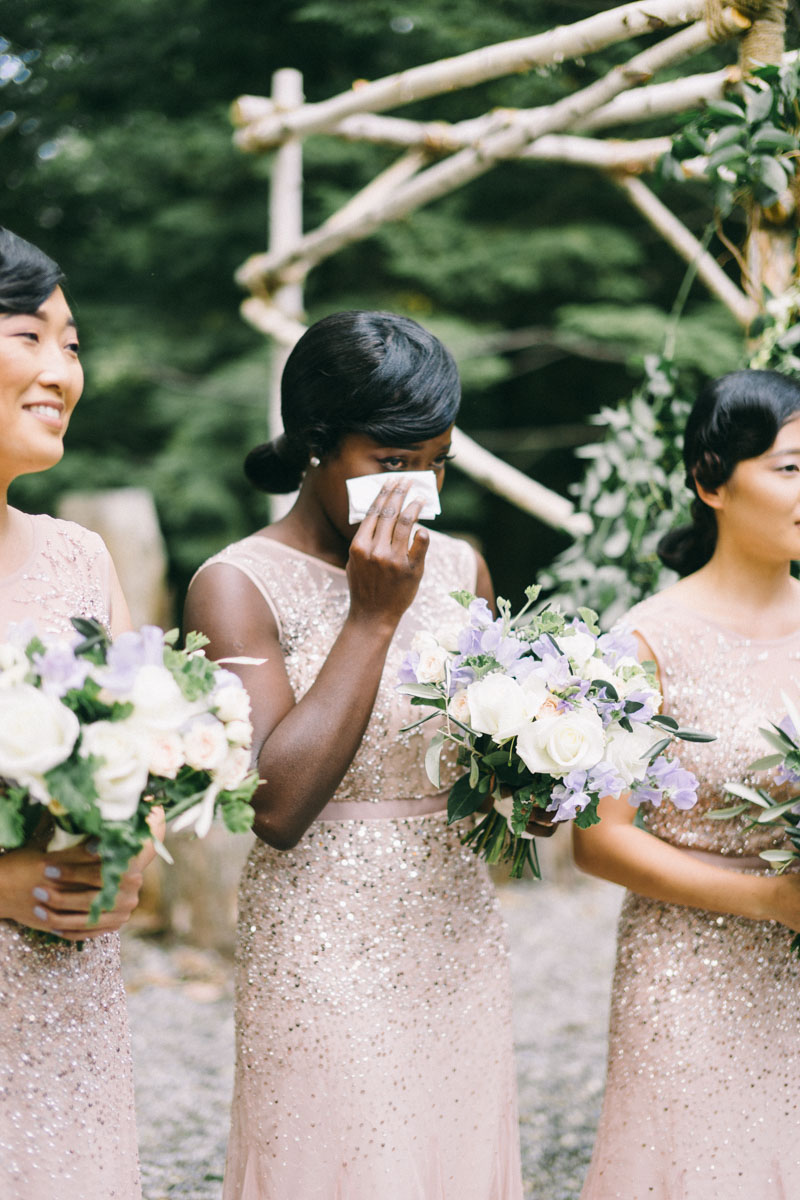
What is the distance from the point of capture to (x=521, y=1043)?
16.3ft

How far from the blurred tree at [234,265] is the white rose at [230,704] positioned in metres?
6.03

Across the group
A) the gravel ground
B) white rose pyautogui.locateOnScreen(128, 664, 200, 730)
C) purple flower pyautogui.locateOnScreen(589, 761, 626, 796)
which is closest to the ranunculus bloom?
purple flower pyautogui.locateOnScreen(589, 761, 626, 796)

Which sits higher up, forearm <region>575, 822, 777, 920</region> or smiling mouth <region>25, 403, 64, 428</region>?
smiling mouth <region>25, 403, 64, 428</region>

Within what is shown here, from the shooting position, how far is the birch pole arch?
9.41 feet

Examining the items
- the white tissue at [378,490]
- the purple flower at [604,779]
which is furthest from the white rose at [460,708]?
the white tissue at [378,490]

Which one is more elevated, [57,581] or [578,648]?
[57,581]

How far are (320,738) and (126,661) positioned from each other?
0.54 m

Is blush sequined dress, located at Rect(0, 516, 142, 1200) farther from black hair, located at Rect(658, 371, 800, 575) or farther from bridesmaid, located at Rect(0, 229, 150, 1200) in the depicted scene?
black hair, located at Rect(658, 371, 800, 575)

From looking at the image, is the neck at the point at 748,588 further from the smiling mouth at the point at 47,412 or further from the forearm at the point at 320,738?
the smiling mouth at the point at 47,412

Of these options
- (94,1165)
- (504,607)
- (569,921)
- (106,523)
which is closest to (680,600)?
(504,607)

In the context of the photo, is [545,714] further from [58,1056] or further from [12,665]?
[58,1056]

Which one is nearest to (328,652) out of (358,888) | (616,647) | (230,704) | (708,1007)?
(358,888)

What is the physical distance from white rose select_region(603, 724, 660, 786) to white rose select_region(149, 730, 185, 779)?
73 centimetres

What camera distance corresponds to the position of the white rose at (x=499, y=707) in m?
1.81
